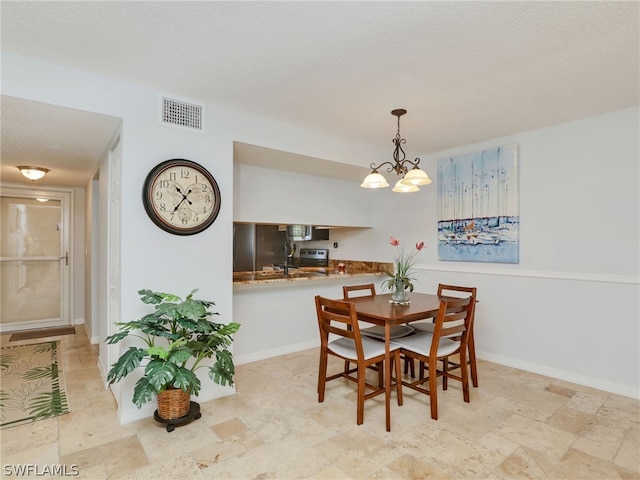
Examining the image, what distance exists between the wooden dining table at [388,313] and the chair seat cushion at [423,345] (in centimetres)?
19

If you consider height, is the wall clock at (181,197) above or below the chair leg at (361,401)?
above

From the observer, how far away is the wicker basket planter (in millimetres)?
2359

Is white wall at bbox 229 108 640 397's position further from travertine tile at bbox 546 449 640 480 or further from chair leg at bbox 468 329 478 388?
travertine tile at bbox 546 449 640 480

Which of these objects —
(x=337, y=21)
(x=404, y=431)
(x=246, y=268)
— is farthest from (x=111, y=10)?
(x=246, y=268)

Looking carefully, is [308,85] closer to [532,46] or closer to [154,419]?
[532,46]

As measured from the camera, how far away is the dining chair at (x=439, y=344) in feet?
8.16

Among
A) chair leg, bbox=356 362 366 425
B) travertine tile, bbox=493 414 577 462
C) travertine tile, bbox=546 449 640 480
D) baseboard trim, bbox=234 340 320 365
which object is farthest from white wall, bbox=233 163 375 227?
travertine tile, bbox=546 449 640 480

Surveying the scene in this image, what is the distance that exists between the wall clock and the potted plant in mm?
575

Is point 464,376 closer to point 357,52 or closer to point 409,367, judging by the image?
point 409,367

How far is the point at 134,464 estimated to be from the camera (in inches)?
78.6

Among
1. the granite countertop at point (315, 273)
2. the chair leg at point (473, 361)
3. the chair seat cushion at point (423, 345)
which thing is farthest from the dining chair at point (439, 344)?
the granite countertop at point (315, 273)

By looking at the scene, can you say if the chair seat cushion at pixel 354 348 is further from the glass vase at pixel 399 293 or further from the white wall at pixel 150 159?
the white wall at pixel 150 159

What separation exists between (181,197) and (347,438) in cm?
210

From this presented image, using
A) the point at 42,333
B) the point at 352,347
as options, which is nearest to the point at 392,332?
the point at 352,347
